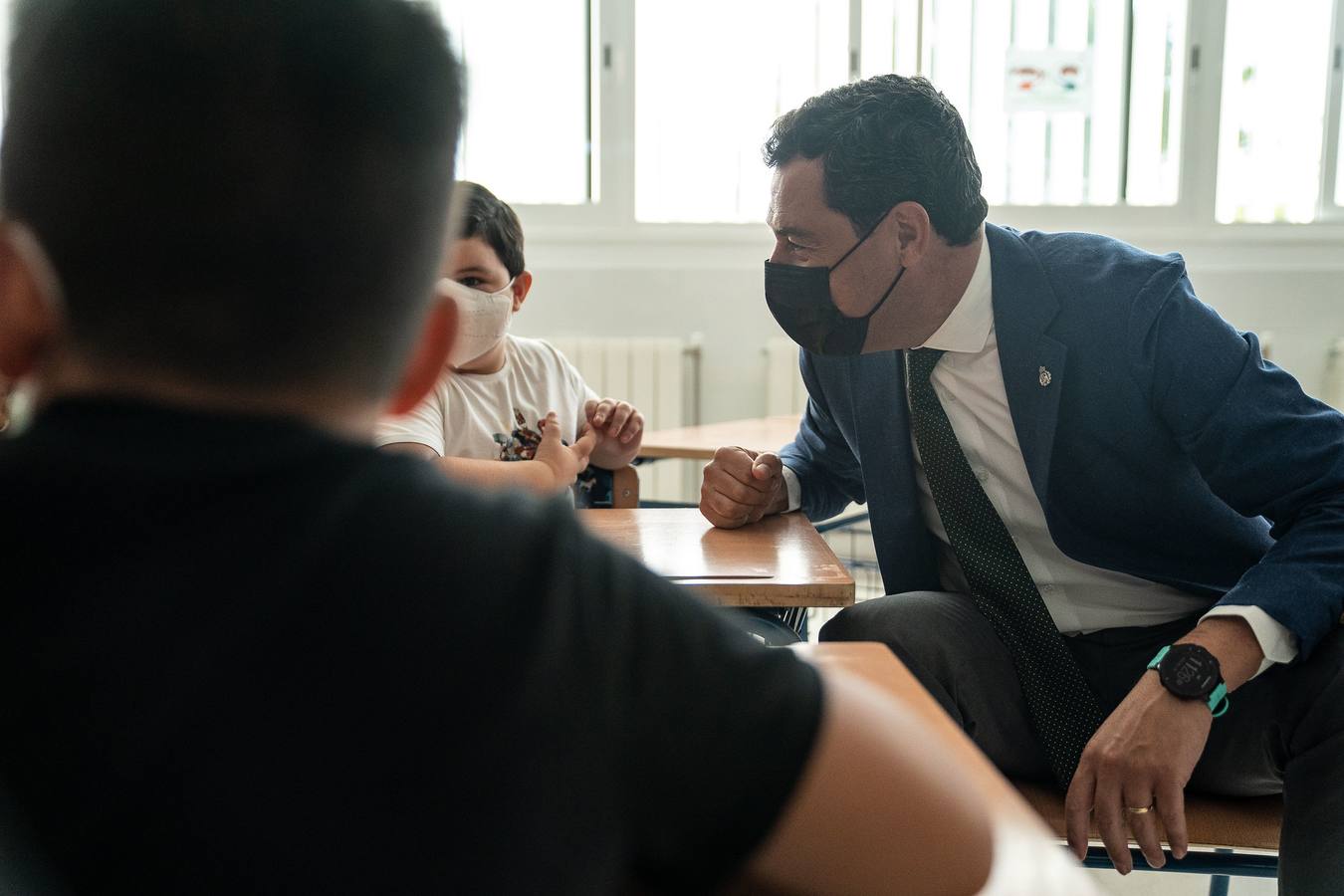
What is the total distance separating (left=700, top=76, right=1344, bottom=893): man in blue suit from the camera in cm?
132

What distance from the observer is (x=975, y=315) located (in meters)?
1.79

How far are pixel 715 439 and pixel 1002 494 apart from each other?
4.01 ft

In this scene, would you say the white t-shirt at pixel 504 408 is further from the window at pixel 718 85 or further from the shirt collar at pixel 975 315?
the window at pixel 718 85

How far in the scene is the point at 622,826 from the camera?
45 cm

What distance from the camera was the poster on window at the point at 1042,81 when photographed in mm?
4500

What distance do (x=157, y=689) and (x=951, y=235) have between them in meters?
1.58

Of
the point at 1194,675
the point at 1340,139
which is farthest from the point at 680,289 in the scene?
the point at 1194,675

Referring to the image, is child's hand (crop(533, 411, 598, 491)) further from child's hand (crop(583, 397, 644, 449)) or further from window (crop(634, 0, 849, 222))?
window (crop(634, 0, 849, 222))

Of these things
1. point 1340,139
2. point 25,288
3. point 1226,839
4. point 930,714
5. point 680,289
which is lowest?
point 1226,839

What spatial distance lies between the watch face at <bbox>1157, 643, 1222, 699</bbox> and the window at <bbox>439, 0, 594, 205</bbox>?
375 centimetres

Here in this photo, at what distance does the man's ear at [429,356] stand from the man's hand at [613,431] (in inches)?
68.4

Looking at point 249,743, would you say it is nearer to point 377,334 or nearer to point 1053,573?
point 377,334

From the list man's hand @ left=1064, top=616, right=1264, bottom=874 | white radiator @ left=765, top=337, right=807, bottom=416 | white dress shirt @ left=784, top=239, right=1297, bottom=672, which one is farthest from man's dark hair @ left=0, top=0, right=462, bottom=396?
white radiator @ left=765, top=337, right=807, bottom=416

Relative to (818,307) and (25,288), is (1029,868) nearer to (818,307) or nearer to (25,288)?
(25,288)
